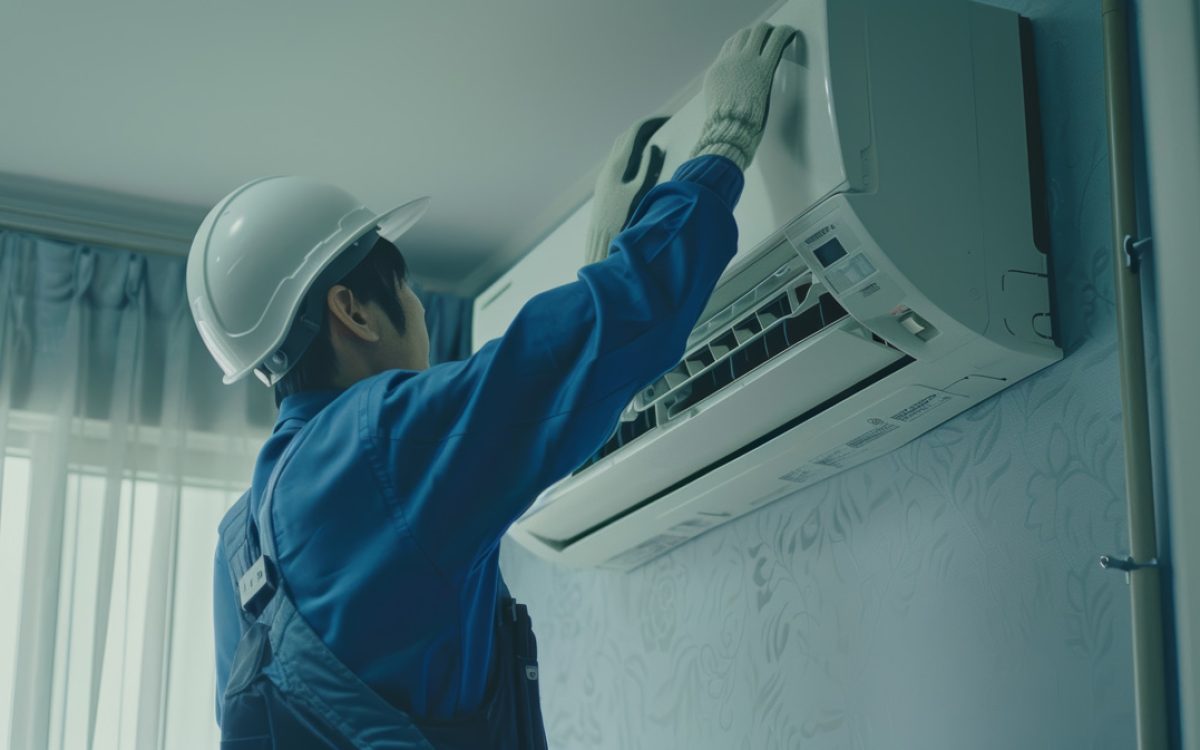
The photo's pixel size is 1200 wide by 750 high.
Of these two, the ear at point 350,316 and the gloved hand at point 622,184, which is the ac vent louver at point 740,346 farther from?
the ear at point 350,316

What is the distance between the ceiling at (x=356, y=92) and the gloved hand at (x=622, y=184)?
0.40m

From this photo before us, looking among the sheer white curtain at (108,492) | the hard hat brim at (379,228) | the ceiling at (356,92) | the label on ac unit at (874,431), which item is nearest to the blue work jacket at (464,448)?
the hard hat brim at (379,228)

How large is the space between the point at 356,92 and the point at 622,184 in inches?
29.3

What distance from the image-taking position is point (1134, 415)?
121cm

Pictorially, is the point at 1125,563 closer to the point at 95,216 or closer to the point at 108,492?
the point at 108,492

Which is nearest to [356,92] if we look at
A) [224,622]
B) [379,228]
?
[379,228]

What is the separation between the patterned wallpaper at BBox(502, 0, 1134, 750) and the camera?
52.4 inches

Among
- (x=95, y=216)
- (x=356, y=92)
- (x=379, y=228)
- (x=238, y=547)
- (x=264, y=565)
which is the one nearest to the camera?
(x=264, y=565)

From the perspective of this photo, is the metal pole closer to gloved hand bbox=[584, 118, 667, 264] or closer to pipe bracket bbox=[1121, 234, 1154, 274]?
pipe bracket bbox=[1121, 234, 1154, 274]

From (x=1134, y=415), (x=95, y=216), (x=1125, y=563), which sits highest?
(x=95, y=216)

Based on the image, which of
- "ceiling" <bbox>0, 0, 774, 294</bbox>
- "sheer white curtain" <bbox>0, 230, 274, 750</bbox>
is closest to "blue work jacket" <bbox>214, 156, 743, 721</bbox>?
"ceiling" <bbox>0, 0, 774, 294</bbox>

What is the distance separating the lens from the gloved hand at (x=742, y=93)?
131 cm

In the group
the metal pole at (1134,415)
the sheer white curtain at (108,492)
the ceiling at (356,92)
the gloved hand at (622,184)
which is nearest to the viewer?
the metal pole at (1134,415)

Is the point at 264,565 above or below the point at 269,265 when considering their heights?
below
